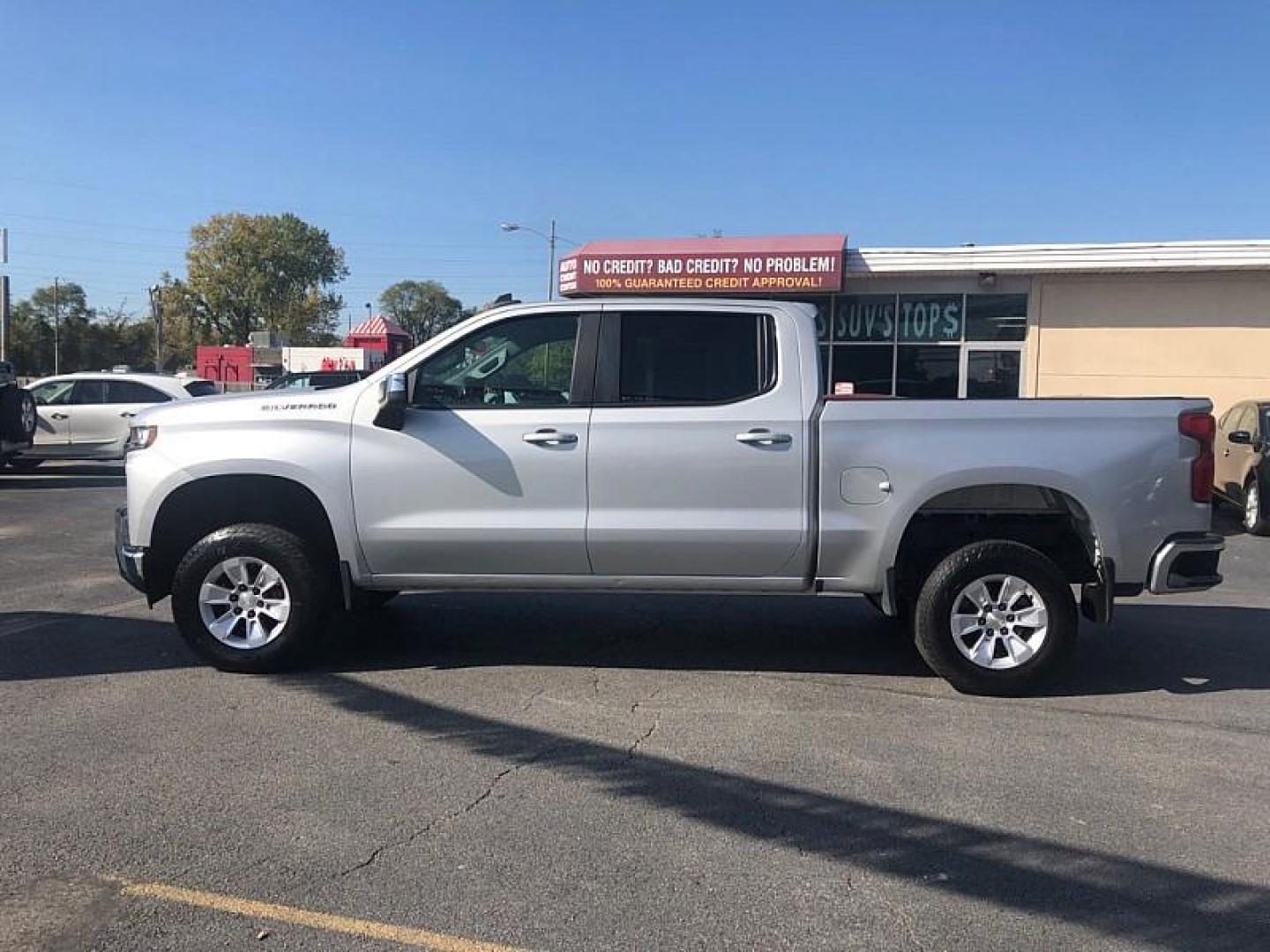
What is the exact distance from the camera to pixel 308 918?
3.38 m

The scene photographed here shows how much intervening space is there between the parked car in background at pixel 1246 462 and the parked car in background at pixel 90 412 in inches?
611

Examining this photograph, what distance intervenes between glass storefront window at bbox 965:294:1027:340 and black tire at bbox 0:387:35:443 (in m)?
16.2

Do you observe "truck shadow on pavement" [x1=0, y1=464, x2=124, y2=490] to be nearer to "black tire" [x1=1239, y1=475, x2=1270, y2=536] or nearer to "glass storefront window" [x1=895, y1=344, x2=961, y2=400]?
"glass storefront window" [x1=895, y1=344, x2=961, y2=400]

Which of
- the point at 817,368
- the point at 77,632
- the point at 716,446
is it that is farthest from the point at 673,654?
the point at 77,632

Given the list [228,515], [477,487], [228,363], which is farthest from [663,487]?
[228,363]

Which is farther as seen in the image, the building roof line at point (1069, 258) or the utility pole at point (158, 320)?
the utility pole at point (158, 320)

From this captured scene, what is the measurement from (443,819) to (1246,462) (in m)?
12.2

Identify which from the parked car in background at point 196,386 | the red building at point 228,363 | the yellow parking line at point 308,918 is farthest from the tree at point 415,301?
the yellow parking line at point 308,918

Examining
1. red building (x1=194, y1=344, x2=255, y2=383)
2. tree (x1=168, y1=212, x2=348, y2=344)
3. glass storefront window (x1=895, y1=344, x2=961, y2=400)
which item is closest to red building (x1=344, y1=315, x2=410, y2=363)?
red building (x1=194, y1=344, x2=255, y2=383)

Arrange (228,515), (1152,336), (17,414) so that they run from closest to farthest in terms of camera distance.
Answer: (228,515) < (17,414) < (1152,336)

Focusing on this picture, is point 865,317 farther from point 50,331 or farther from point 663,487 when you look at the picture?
point 50,331

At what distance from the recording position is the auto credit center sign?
66.3ft

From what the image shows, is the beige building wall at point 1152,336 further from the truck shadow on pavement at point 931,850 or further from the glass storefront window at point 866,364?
the truck shadow on pavement at point 931,850

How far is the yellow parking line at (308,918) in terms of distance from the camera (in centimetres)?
323
